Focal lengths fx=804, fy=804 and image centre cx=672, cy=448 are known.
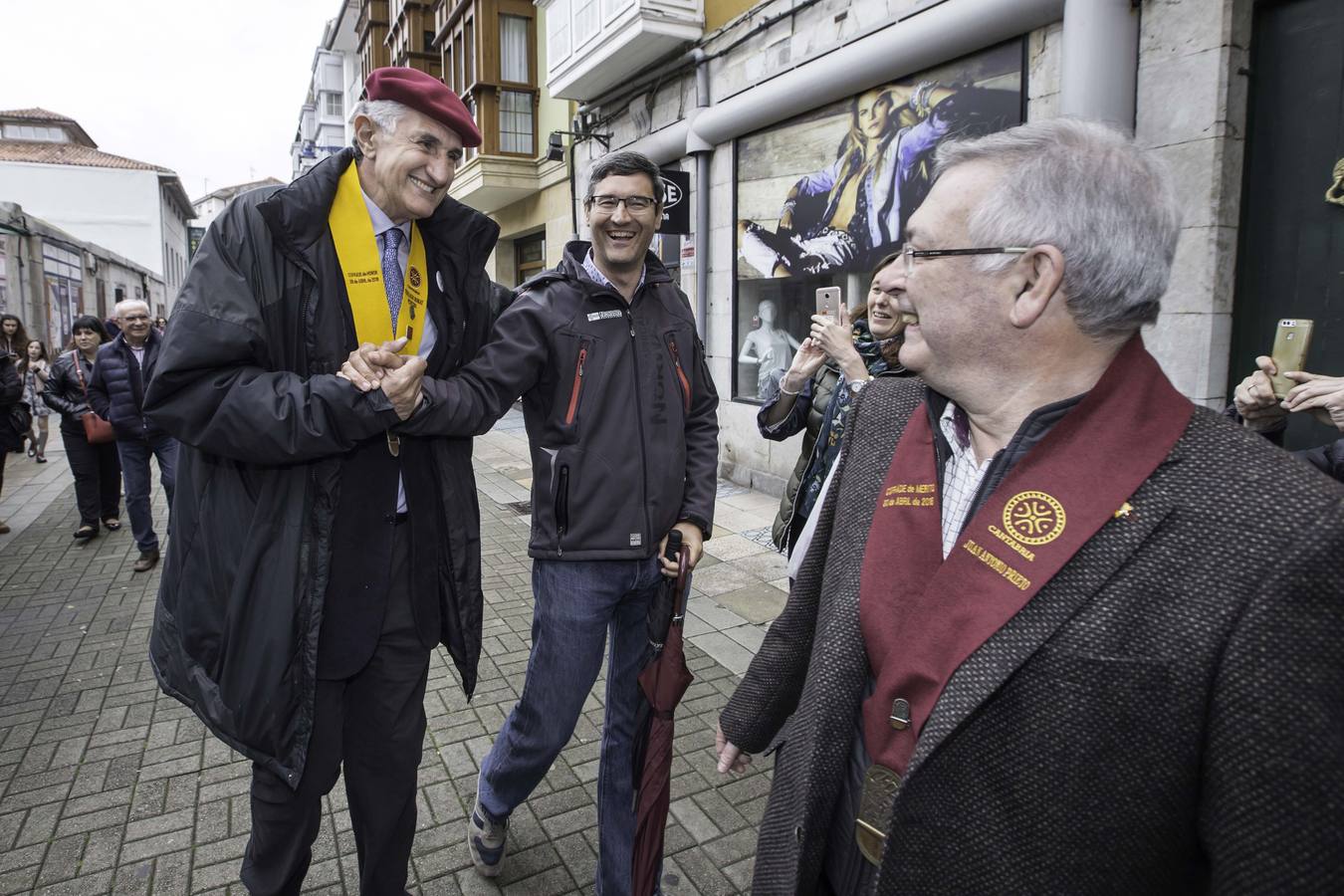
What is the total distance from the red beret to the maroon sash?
148 cm

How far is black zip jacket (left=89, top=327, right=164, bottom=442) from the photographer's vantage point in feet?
20.2

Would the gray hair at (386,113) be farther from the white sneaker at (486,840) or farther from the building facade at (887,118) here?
the building facade at (887,118)

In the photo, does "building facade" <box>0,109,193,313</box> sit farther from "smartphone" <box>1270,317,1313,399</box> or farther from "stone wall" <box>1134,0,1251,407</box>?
"smartphone" <box>1270,317,1313,399</box>

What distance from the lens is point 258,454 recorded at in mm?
1779

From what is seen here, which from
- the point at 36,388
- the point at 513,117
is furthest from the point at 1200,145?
the point at 36,388

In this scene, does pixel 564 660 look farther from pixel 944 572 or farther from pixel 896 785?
pixel 944 572

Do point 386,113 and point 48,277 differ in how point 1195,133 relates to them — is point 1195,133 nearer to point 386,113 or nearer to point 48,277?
point 386,113

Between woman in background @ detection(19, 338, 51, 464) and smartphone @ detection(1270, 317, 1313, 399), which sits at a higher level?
smartphone @ detection(1270, 317, 1313, 399)

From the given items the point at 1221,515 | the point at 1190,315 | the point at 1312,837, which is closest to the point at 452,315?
the point at 1221,515

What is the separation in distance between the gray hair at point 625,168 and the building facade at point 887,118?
11.1 ft

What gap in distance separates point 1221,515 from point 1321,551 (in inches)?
4.3

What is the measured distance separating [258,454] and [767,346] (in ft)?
23.5

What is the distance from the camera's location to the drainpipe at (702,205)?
28.9 ft

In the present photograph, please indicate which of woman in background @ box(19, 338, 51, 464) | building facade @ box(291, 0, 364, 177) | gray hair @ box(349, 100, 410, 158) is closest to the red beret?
gray hair @ box(349, 100, 410, 158)
